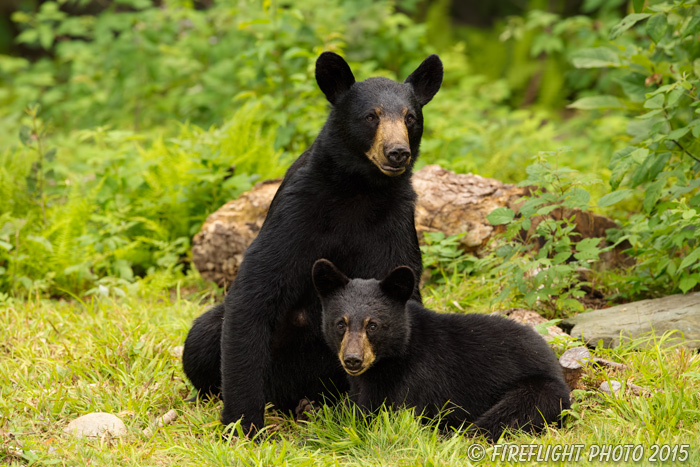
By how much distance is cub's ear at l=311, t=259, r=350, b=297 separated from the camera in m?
3.80

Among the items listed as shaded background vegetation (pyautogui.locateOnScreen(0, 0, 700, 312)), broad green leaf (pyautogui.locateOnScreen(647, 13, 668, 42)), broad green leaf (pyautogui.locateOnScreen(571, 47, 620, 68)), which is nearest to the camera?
broad green leaf (pyautogui.locateOnScreen(647, 13, 668, 42))

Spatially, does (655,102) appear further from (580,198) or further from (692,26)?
(580,198)

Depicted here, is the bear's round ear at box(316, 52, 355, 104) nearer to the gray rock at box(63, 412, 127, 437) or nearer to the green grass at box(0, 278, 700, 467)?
the green grass at box(0, 278, 700, 467)

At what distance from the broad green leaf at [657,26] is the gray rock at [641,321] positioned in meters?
1.67

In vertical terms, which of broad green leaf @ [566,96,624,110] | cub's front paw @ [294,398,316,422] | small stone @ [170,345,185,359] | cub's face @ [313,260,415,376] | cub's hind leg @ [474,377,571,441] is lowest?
cub's front paw @ [294,398,316,422]

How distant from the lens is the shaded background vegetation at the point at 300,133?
16.3ft

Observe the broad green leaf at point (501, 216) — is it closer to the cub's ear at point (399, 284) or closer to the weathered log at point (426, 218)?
the weathered log at point (426, 218)

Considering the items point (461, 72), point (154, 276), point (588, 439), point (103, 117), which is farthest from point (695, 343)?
point (103, 117)

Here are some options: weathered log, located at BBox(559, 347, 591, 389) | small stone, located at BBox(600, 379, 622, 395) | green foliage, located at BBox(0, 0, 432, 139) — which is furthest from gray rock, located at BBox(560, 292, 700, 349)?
green foliage, located at BBox(0, 0, 432, 139)

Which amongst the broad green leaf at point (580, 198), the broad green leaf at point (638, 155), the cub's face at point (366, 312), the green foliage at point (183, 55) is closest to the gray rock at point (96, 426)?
the cub's face at point (366, 312)

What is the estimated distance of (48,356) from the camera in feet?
15.8

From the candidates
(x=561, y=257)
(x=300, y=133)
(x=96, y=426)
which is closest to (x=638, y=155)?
(x=561, y=257)

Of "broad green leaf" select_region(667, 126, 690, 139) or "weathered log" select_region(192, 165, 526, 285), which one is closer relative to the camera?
"broad green leaf" select_region(667, 126, 690, 139)

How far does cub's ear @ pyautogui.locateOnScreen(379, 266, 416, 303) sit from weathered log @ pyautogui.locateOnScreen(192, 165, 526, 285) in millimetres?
2128
